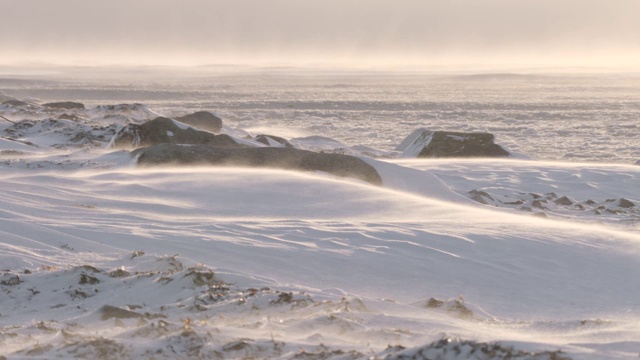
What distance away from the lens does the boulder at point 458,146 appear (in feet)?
43.3

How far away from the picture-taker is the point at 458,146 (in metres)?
13.5

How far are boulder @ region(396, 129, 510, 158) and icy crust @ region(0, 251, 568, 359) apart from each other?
941 centimetres

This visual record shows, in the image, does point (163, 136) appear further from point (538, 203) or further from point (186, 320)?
point (186, 320)

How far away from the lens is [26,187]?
262 inches

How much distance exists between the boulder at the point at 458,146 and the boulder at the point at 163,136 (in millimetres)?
3661

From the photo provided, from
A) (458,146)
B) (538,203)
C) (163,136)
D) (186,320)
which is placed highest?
(186,320)

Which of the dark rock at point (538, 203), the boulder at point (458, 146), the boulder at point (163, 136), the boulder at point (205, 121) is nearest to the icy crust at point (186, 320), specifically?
the dark rock at point (538, 203)

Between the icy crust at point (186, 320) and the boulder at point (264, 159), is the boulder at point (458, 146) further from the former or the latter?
the icy crust at point (186, 320)

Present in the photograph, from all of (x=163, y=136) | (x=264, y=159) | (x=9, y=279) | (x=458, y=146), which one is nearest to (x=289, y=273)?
(x=9, y=279)

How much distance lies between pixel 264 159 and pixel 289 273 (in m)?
4.62

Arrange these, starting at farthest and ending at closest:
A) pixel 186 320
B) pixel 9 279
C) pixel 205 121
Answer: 1. pixel 205 121
2. pixel 9 279
3. pixel 186 320

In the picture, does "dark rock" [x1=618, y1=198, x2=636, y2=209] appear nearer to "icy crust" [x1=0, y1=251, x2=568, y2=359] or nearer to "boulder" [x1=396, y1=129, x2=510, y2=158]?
"boulder" [x1=396, y1=129, x2=510, y2=158]

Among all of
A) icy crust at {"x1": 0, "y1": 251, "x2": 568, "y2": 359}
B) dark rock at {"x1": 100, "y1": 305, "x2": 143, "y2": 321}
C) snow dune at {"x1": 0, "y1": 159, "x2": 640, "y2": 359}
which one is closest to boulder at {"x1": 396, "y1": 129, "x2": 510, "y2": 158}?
snow dune at {"x1": 0, "y1": 159, "x2": 640, "y2": 359}

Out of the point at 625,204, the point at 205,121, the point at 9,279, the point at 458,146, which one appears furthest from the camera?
the point at 205,121
